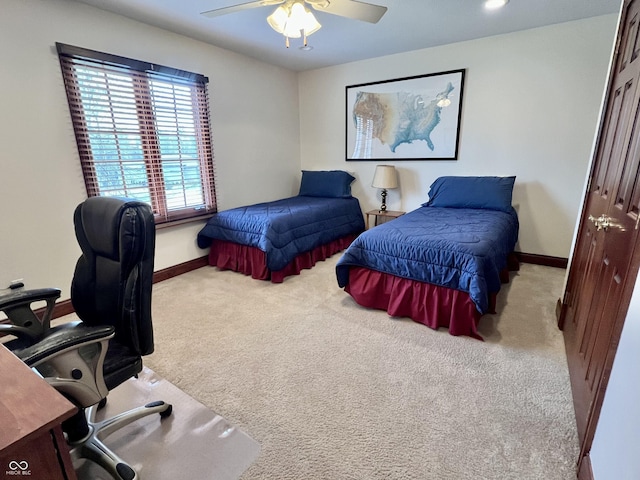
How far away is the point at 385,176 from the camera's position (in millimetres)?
3887

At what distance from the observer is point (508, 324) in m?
2.29

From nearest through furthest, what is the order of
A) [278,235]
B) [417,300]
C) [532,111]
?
[417,300] → [278,235] → [532,111]

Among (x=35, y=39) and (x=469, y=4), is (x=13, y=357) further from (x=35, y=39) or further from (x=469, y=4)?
(x=469, y=4)

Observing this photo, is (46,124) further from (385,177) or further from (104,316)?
(385,177)

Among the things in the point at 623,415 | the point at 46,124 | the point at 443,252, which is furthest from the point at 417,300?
the point at 46,124

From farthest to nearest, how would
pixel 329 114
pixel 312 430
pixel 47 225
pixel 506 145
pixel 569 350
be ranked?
pixel 329 114 → pixel 506 145 → pixel 47 225 → pixel 569 350 → pixel 312 430

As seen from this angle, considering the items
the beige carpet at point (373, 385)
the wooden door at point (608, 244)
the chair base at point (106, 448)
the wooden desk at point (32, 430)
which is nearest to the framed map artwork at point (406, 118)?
the wooden door at point (608, 244)

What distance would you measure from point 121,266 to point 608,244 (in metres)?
2.06

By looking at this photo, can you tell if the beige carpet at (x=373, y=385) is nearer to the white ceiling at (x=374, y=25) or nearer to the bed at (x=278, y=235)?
the bed at (x=278, y=235)

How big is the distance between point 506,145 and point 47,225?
4.30 m

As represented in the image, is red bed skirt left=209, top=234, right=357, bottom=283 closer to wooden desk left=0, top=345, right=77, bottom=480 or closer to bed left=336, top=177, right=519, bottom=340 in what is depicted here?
bed left=336, top=177, right=519, bottom=340

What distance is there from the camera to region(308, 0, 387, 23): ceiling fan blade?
6.05 feet

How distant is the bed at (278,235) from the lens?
10.2 feet

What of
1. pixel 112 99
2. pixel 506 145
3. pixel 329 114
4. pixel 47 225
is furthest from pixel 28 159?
pixel 506 145
